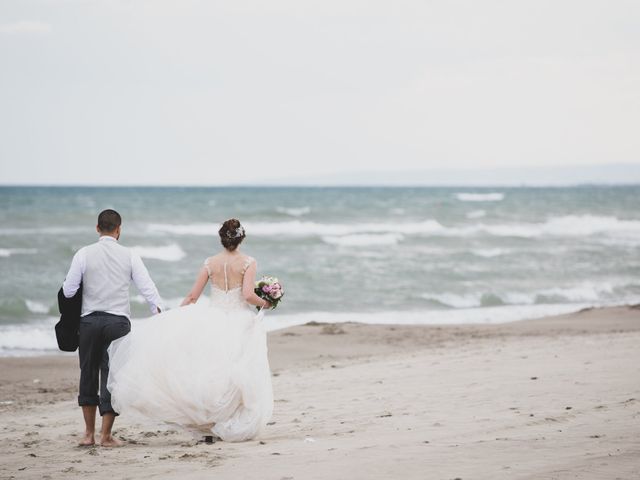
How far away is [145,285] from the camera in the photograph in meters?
5.72

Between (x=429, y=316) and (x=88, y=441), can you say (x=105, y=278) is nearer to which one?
(x=88, y=441)

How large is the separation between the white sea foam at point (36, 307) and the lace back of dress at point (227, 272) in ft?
36.2

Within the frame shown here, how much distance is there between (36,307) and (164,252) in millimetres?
10421

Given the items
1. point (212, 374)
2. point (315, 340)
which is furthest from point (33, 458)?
point (315, 340)

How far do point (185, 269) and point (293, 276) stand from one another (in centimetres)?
347

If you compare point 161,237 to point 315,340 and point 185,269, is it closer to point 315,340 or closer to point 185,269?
point 185,269

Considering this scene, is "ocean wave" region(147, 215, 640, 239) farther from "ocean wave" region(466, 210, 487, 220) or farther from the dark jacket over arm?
the dark jacket over arm

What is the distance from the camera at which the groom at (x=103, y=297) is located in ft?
18.7

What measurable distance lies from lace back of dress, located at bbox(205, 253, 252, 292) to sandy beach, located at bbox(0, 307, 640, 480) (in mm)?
1172

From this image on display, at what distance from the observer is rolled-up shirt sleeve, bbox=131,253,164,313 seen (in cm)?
571

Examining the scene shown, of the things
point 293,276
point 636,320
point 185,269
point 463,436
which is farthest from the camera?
point 185,269

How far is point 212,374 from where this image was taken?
5680mm

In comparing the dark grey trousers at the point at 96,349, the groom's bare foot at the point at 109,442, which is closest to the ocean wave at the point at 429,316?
the groom's bare foot at the point at 109,442

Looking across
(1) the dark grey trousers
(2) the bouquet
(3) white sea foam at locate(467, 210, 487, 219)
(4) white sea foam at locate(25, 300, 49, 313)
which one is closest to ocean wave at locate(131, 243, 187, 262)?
(4) white sea foam at locate(25, 300, 49, 313)
